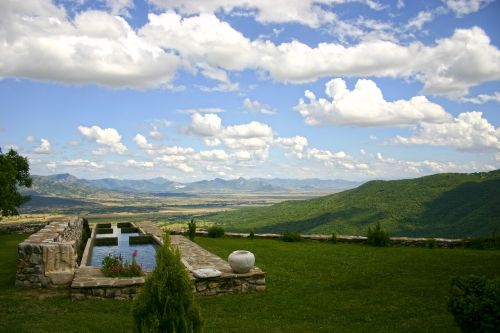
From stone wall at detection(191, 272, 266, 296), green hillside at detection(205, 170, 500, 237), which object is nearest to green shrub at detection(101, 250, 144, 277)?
stone wall at detection(191, 272, 266, 296)

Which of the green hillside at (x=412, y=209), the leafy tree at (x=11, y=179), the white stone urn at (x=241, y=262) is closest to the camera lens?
the white stone urn at (x=241, y=262)

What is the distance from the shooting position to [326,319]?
973 cm

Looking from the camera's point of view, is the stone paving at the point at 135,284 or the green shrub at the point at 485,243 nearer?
the stone paving at the point at 135,284

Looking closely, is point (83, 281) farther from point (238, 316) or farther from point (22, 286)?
point (238, 316)

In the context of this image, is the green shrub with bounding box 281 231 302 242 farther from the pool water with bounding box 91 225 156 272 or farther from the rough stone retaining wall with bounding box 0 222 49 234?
the rough stone retaining wall with bounding box 0 222 49 234

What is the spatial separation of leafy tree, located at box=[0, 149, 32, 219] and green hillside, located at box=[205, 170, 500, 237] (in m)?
42.5

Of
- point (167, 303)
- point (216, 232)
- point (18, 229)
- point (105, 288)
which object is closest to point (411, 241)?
point (216, 232)

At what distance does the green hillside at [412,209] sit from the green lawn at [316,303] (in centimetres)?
3642

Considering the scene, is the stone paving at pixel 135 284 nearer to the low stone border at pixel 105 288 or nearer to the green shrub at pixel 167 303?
the low stone border at pixel 105 288

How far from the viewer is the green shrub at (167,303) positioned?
5.45m

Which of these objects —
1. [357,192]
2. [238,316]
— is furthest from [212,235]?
[357,192]

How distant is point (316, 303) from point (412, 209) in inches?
2374

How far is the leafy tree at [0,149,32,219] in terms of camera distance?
2717 cm

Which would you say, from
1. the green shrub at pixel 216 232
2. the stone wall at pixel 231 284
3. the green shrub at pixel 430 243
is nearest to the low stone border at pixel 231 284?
the stone wall at pixel 231 284
